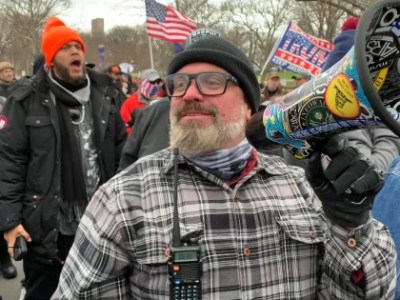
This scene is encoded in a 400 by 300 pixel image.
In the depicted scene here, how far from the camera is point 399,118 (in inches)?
50.9

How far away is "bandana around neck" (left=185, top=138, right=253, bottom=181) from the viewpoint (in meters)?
1.71

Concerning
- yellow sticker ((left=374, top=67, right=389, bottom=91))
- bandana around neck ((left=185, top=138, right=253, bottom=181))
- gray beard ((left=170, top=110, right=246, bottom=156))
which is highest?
yellow sticker ((left=374, top=67, right=389, bottom=91))

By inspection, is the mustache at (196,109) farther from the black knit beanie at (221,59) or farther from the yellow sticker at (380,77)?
the yellow sticker at (380,77)

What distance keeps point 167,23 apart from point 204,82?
7879 millimetres

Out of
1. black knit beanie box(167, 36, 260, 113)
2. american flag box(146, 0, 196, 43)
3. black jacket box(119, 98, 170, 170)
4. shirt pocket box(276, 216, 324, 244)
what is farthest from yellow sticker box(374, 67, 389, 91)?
american flag box(146, 0, 196, 43)

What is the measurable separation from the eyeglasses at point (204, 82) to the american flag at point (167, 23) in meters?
7.46

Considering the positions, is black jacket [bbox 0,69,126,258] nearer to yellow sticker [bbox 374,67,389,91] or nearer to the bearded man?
the bearded man

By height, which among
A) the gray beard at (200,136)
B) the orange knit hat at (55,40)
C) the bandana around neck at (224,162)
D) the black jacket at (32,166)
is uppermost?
the orange knit hat at (55,40)

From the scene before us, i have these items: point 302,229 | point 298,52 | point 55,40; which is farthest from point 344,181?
point 298,52

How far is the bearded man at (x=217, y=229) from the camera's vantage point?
4.87 ft

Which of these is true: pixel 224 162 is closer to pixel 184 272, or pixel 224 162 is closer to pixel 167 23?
pixel 184 272

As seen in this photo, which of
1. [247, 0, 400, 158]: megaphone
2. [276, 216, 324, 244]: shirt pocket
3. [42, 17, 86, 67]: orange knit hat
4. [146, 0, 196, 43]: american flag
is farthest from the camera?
[146, 0, 196, 43]: american flag

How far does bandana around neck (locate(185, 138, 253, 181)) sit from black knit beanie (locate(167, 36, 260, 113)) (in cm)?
30

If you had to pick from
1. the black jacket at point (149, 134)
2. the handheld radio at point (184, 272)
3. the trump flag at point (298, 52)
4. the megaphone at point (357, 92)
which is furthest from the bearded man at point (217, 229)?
the trump flag at point (298, 52)
